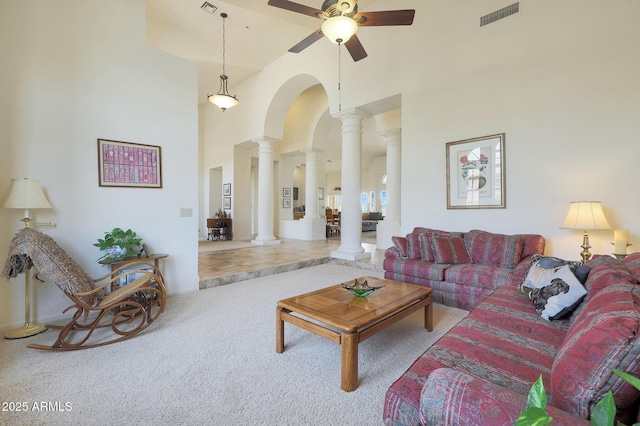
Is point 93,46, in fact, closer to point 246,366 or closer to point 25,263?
point 25,263

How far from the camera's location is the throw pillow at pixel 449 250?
347 centimetres

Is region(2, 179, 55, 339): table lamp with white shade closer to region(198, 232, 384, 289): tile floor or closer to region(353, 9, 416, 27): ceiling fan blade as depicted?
region(198, 232, 384, 289): tile floor

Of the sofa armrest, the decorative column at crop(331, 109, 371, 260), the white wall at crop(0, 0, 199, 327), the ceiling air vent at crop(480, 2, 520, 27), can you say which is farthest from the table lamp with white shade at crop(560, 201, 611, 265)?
the white wall at crop(0, 0, 199, 327)

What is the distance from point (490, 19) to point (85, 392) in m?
5.68

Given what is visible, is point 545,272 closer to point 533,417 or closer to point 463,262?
point 463,262

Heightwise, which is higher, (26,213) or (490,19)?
(490,19)

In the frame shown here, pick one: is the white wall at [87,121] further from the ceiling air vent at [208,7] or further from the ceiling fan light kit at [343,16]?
the ceiling air vent at [208,7]

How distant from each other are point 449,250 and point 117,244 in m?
3.80

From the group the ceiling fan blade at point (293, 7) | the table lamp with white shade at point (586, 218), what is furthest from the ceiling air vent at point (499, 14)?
the table lamp with white shade at point (586, 218)

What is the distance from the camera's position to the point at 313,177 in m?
8.59

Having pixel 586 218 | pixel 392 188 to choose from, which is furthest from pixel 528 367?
pixel 392 188

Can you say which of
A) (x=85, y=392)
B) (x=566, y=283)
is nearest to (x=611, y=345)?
(x=566, y=283)

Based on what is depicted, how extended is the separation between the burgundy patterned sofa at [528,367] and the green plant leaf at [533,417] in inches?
11.4

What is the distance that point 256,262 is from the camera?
16.8ft
